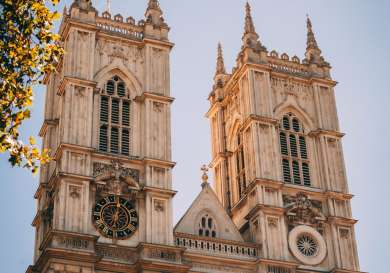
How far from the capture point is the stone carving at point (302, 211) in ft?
130

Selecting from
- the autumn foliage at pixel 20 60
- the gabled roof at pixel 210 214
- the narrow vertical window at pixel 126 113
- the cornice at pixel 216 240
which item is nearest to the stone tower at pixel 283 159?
the cornice at pixel 216 240

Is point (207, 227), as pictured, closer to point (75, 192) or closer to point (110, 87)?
point (75, 192)

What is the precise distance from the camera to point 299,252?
38906mm

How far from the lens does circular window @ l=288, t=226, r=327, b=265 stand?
128ft

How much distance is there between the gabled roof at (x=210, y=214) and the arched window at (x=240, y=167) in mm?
3024

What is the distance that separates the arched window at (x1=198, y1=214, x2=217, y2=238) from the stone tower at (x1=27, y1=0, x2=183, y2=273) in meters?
2.74

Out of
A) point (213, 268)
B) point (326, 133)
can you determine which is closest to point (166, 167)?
point (213, 268)

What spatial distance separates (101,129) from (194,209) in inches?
240

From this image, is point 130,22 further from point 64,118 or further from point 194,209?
point 194,209

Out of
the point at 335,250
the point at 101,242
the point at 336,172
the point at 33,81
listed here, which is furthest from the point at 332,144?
the point at 33,81

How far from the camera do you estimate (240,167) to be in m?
43.7

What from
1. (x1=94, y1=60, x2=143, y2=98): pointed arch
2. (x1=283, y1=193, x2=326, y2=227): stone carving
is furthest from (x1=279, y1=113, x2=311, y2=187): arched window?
(x1=94, y1=60, x2=143, y2=98): pointed arch

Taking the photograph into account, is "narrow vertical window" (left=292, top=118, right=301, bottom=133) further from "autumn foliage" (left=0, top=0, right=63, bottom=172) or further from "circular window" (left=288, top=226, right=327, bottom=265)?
"autumn foliage" (left=0, top=0, right=63, bottom=172)

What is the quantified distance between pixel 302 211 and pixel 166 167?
7472 mm
